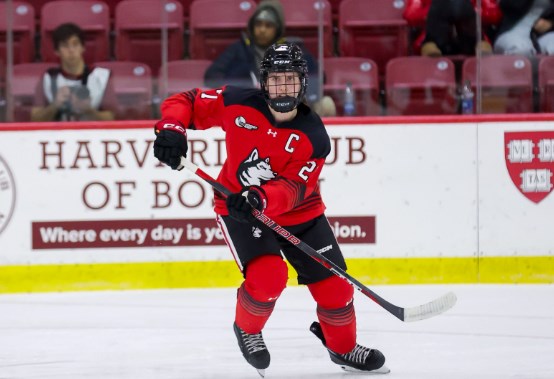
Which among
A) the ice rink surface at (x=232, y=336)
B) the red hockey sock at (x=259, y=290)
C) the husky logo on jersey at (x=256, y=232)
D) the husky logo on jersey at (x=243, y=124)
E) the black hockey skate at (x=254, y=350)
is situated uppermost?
the husky logo on jersey at (x=243, y=124)

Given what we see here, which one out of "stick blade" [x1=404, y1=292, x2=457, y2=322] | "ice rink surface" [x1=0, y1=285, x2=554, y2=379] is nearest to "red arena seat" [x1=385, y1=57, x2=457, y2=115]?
"ice rink surface" [x1=0, y1=285, x2=554, y2=379]

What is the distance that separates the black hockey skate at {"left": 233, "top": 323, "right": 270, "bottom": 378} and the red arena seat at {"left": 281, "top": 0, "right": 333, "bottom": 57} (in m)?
Answer: 2.32

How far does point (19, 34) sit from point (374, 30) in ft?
5.87

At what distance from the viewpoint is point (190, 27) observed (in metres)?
5.88

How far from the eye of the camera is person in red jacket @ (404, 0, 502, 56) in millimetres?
5840

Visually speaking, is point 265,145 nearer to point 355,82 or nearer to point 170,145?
point 170,145

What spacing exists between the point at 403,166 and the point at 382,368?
6.46ft

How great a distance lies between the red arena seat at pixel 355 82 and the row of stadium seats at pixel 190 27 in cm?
7

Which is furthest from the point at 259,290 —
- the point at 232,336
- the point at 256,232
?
the point at 232,336

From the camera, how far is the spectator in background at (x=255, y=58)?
5688mm

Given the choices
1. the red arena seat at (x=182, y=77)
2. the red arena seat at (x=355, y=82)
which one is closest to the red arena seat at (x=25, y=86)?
the red arena seat at (x=182, y=77)

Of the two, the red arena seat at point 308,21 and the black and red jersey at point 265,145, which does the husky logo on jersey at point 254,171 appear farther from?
the red arena seat at point 308,21

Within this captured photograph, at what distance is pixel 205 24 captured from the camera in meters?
5.89

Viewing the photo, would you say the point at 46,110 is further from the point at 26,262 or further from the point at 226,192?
the point at 226,192
